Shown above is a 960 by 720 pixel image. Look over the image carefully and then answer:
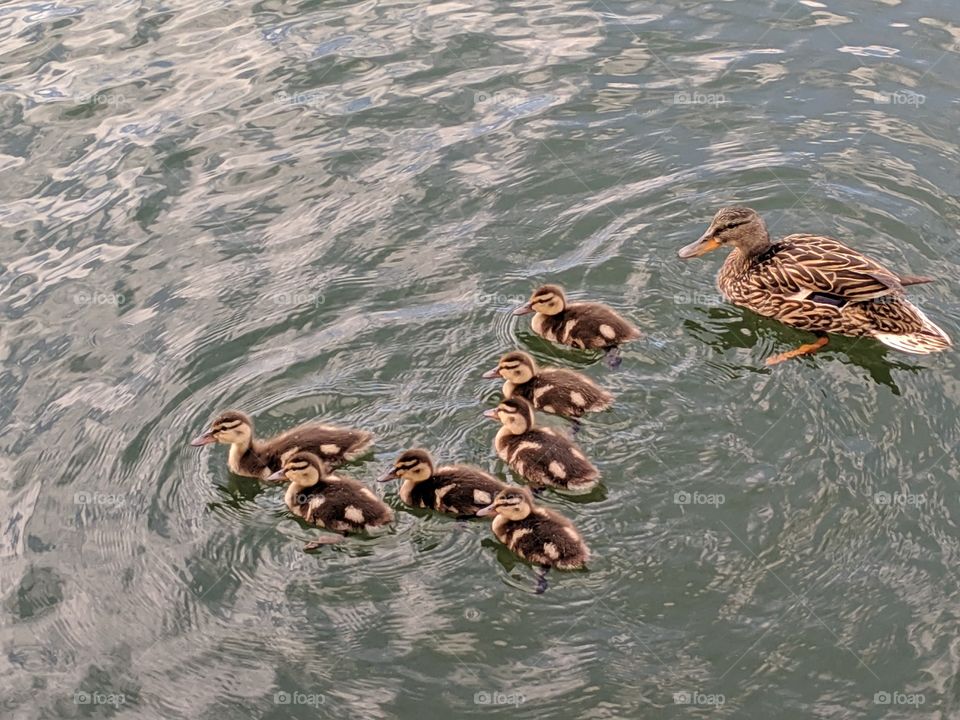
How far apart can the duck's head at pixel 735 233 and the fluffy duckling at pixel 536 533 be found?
254 cm

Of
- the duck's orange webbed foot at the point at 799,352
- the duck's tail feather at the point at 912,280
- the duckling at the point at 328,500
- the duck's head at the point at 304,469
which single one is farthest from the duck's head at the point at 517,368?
the duck's tail feather at the point at 912,280

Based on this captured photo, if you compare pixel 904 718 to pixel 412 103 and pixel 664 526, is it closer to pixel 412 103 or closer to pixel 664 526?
pixel 664 526

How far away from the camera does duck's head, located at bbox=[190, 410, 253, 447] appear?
6359mm

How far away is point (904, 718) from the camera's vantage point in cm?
495

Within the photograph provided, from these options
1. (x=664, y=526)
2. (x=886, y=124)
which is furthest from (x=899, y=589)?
(x=886, y=124)

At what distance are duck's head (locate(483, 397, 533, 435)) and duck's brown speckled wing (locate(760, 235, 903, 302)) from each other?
203cm

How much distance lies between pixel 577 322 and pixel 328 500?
193cm

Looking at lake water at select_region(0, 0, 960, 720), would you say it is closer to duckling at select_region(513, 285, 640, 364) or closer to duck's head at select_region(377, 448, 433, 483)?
duckling at select_region(513, 285, 640, 364)

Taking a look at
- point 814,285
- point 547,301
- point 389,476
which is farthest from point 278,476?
point 814,285

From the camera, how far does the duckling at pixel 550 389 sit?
6.57 m

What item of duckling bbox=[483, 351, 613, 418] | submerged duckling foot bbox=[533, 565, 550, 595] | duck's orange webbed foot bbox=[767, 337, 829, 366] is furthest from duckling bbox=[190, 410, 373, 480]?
duck's orange webbed foot bbox=[767, 337, 829, 366]

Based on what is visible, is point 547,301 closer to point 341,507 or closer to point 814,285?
point 814,285

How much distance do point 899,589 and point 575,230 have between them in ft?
11.4

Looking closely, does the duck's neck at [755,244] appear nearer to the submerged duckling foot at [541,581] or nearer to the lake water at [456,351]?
the lake water at [456,351]
